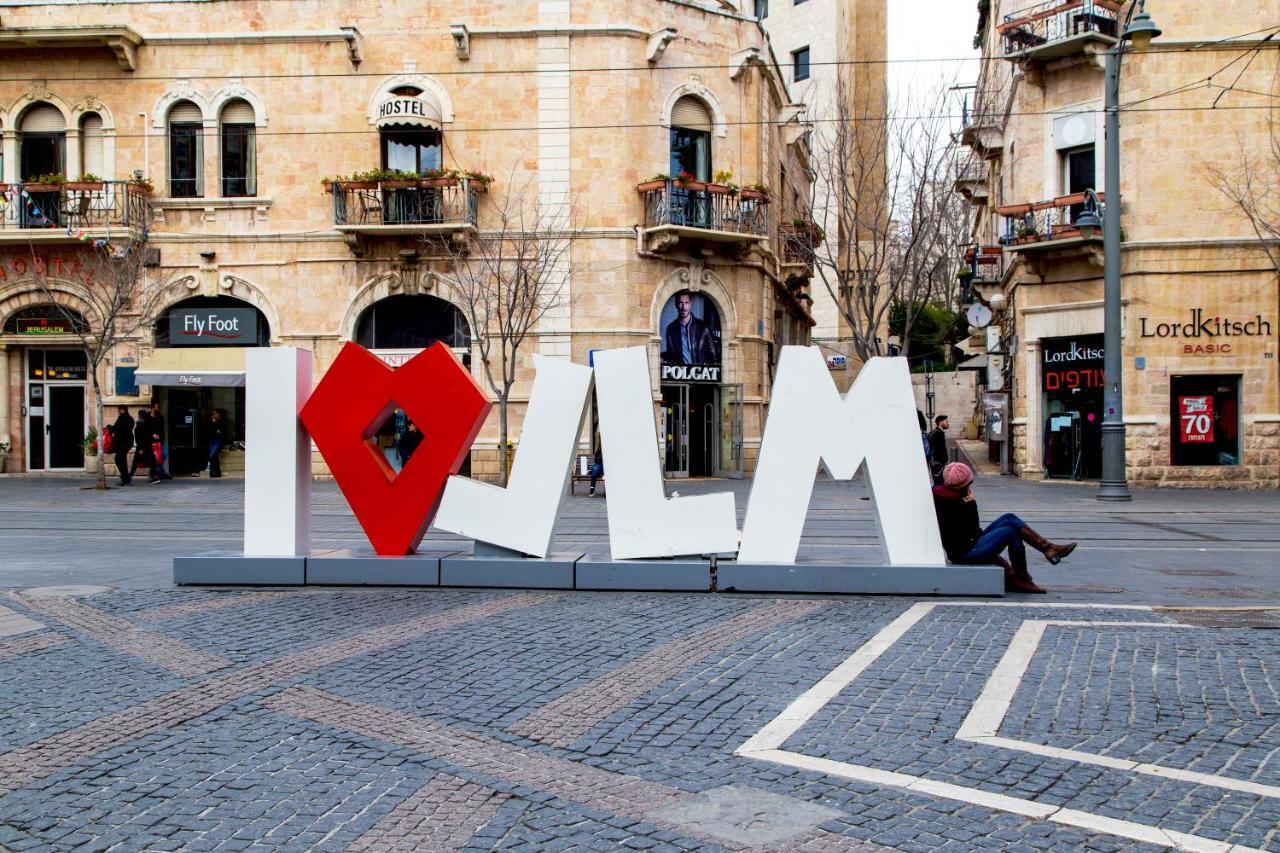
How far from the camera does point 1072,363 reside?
84.5 ft

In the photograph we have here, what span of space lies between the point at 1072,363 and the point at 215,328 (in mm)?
20809

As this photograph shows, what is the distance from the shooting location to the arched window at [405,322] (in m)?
26.8

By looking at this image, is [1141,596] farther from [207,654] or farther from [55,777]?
[55,777]

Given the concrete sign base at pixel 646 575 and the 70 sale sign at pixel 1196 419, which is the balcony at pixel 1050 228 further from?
the concrete sign base at pixel 646 575

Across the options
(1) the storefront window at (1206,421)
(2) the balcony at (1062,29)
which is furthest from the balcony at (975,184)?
(1) the storefront window at (1206,421)

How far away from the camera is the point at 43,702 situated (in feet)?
19.6

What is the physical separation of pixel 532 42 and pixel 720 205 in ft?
19.7

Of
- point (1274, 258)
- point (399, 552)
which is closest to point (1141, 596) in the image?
point (399, 552)

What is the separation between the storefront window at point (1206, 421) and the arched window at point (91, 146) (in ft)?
85.6

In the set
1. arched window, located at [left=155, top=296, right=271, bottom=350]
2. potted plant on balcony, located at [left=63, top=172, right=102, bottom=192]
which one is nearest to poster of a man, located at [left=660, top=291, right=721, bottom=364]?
arched window, located at [left=155, top=296, right=271, bottom=350]

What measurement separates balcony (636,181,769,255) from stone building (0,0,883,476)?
0.17 ft

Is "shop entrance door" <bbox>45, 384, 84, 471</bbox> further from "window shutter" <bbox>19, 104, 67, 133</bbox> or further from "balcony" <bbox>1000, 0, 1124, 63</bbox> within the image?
"balcony" <bbox>1000, 0, 1124, 63</bbox>

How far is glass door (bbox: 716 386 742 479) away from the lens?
27520mm

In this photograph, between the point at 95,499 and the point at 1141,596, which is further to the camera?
the point at 95,499
